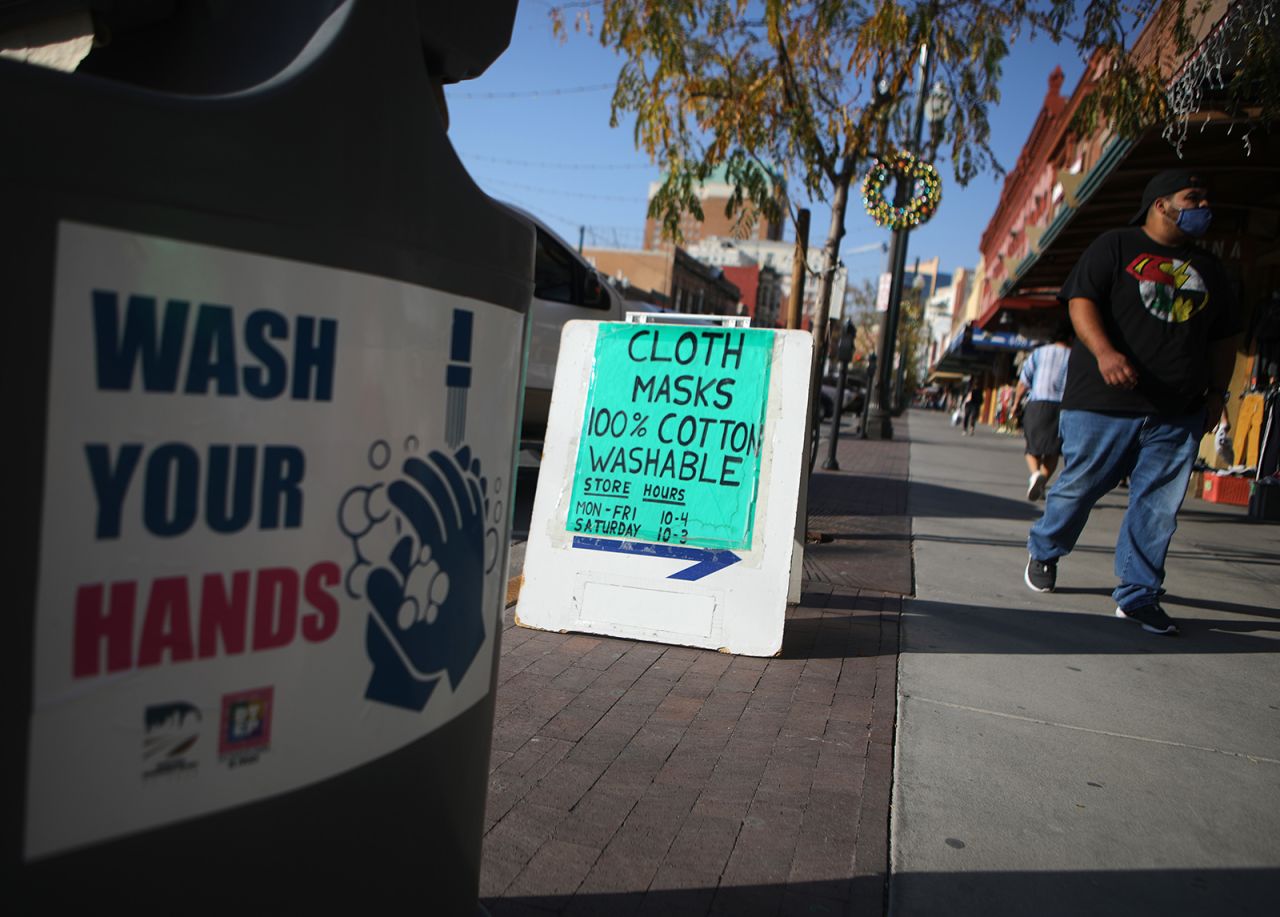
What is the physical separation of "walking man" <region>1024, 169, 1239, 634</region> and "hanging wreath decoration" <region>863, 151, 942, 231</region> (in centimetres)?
361

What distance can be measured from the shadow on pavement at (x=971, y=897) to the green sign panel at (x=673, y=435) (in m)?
1.98

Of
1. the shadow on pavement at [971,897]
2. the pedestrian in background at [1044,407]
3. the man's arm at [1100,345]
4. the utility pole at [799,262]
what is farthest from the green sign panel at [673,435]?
the pedestrian in background at [1044,407]

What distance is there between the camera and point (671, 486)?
4.43 meters

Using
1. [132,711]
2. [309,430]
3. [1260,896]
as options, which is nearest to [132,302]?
[309,430]

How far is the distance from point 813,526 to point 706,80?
11.4 ft

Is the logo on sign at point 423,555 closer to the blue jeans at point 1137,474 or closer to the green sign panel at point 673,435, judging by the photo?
the green sign panel at point 673,435

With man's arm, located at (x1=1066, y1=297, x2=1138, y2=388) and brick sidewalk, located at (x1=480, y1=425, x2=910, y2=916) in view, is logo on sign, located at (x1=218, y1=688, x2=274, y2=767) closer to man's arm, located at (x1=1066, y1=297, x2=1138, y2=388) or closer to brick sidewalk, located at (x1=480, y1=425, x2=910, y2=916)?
brick sidewalk, located at (x1=480, y1=425, x2=910, y2=916)

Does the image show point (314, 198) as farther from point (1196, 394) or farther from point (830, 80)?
point (830, 80)

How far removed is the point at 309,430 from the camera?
116cm


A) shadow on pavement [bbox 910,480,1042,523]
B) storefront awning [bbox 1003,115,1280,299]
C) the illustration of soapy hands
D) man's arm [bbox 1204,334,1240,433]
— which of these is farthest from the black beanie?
the illustration of soapy hands

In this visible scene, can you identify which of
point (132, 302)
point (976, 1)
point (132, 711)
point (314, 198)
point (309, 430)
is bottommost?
point (132, 711)

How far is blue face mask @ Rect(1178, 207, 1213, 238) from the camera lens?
183 inches

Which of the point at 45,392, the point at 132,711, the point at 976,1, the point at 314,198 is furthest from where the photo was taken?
the point at 976,1

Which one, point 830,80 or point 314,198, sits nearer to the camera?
point 314,198
